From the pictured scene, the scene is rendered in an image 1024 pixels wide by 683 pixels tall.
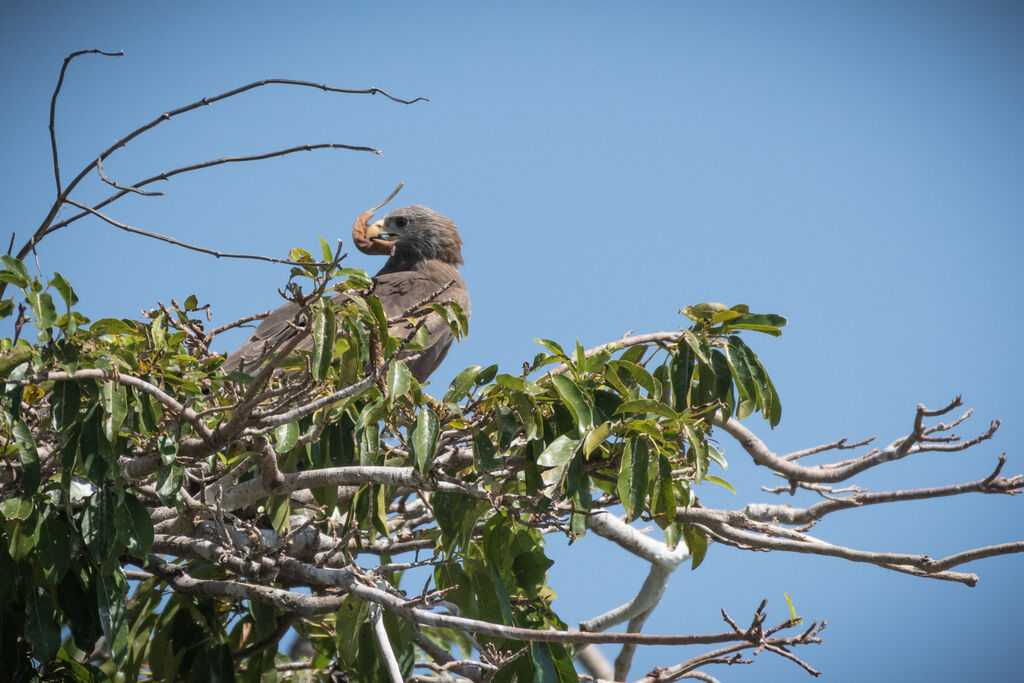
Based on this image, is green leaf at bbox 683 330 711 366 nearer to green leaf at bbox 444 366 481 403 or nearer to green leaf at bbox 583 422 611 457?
green leaf at bbox 583 422 611 457

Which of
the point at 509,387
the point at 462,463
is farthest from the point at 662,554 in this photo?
the point at 509,387

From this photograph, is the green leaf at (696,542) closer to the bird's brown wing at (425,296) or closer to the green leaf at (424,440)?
the green leaf at (424,440)

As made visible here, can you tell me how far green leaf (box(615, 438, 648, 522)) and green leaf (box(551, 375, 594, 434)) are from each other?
0.14 meters

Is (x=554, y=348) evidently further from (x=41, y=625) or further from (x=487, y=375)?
(x=41, y=625)

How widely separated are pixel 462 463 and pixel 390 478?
0.37m

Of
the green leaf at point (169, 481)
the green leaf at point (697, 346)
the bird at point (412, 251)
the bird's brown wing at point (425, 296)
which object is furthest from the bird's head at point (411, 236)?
the green leaf at point (169, 481)

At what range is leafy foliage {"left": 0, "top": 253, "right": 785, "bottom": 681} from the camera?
272 cm

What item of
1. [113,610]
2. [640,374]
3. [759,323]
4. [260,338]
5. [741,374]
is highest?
[260,338]

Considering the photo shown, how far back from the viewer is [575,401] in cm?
283

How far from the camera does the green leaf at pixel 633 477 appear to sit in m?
2.68

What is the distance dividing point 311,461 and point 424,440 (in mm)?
689

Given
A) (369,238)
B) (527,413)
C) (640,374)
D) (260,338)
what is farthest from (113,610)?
(369,238)

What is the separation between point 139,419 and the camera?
2.83 metres

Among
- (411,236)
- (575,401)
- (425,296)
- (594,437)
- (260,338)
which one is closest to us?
(594,437)
